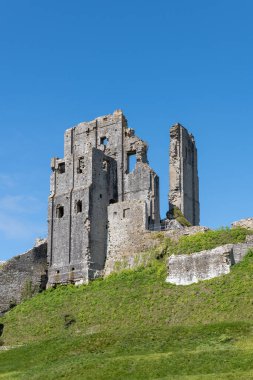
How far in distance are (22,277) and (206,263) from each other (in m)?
16.1

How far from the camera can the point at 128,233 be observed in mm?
50375

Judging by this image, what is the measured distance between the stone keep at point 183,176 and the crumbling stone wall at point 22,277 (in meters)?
11.6

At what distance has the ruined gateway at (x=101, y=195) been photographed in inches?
1994

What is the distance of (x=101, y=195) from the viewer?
52969 mm

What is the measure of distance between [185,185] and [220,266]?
17.9m

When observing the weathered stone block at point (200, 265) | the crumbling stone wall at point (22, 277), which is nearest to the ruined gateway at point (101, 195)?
the crumbling stone wall at point (22, 277)

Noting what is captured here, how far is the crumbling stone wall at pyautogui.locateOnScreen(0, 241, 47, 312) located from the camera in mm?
50094

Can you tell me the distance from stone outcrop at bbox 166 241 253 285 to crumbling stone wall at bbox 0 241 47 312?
12.9 meters

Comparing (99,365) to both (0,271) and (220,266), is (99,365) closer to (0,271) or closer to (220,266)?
(220,266)

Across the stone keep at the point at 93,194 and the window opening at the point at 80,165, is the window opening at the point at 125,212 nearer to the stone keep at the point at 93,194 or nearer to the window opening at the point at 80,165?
the stone keep at the point at 93,194

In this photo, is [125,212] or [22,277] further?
[125,212]

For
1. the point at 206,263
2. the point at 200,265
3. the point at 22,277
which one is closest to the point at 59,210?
the point at 22,277

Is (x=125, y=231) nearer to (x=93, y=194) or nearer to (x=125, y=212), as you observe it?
(x=125, y=212)

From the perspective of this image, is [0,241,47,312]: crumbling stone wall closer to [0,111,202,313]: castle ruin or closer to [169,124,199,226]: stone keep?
[0,111,202,313]: castle ruin
